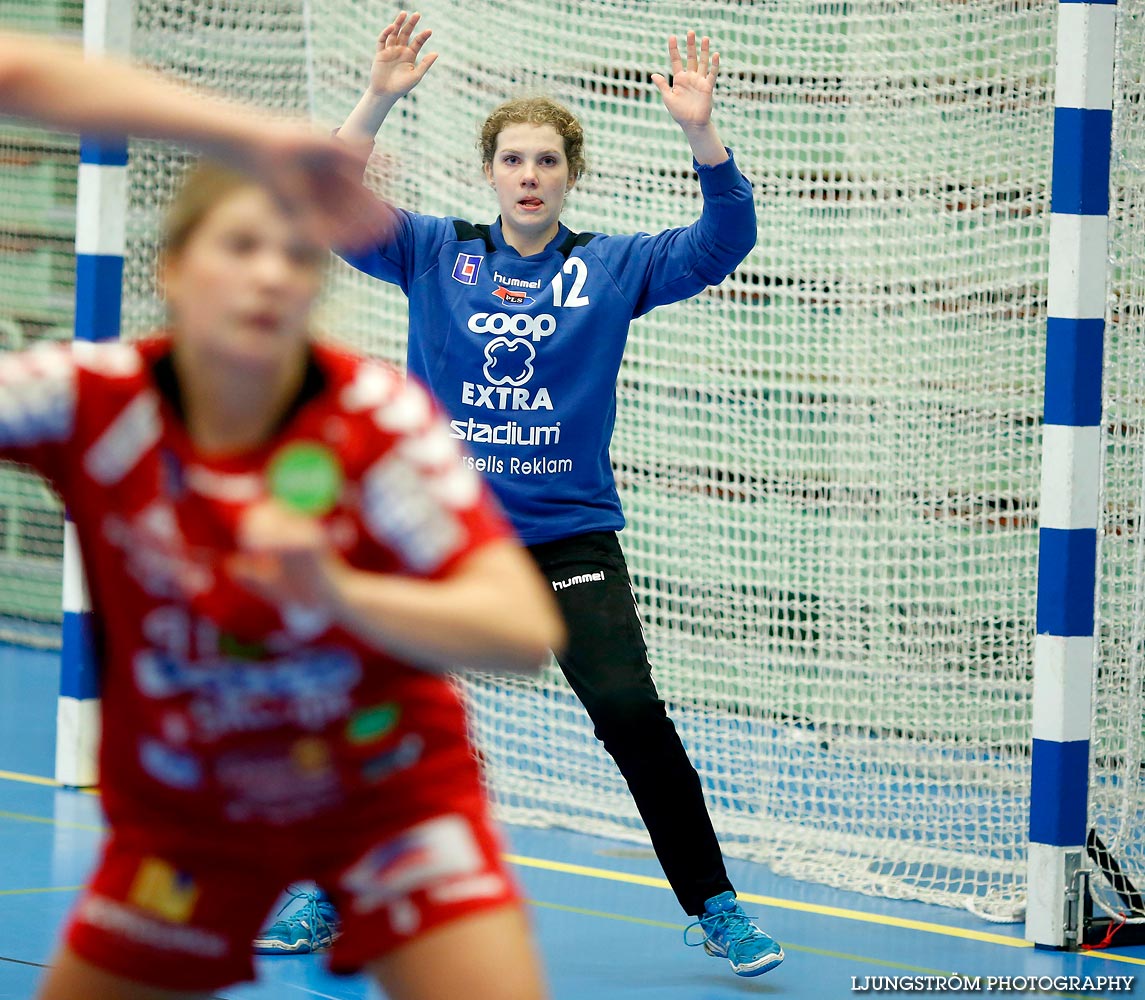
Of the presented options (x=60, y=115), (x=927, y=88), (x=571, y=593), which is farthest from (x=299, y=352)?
(x=927, y=88)

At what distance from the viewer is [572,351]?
4.15 meters

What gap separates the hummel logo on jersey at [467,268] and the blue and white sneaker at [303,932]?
1.43m

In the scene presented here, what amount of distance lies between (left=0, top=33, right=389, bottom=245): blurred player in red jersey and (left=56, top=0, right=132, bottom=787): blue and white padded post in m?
4.06

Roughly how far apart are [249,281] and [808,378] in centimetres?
419

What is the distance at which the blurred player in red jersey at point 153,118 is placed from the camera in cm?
174

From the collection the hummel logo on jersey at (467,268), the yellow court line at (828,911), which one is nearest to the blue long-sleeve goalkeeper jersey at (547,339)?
the hummel logo on jersey at (467,268)

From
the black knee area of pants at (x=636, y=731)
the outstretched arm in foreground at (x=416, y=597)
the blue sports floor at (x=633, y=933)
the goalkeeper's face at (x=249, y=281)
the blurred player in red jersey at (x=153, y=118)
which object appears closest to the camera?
the outstretched arm in foreground at (x=416, y=597)

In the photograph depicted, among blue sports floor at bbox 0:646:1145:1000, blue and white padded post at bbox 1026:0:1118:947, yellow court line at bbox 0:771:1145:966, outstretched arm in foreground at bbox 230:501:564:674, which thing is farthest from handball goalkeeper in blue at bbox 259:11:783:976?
outstretched arm in foreground at bbox 230:501:564:674

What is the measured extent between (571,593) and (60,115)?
7.94 feet

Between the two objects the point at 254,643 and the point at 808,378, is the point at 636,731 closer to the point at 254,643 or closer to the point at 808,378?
the point at 254,643

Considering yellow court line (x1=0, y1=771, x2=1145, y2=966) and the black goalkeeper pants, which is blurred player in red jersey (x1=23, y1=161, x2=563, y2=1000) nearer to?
the black goalkeeper pants

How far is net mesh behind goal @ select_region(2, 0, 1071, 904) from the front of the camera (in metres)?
5.22

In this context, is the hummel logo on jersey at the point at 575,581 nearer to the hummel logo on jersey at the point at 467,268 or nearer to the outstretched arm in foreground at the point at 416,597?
the hummel logo on jersey at the point at 467,268

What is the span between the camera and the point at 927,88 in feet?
17.1
